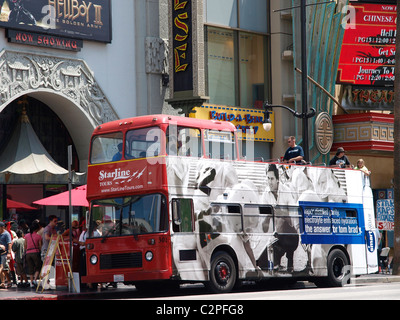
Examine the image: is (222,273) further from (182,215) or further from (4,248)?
(4,248)

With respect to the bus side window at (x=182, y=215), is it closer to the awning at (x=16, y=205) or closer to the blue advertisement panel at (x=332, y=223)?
the blue advertisement panel at (x=332, y=223)

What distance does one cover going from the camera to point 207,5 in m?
32.1

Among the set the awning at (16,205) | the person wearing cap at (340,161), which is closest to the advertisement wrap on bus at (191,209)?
the person wearing cap at (340,161)

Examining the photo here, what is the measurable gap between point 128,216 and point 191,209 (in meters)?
1.50

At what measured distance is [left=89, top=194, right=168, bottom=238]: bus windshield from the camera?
19.5m

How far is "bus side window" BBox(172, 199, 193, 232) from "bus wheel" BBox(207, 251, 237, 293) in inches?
47.6

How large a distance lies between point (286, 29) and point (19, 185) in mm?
13246

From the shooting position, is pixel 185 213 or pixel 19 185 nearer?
pixel 185 213

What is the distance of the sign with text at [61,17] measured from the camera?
2575cm
